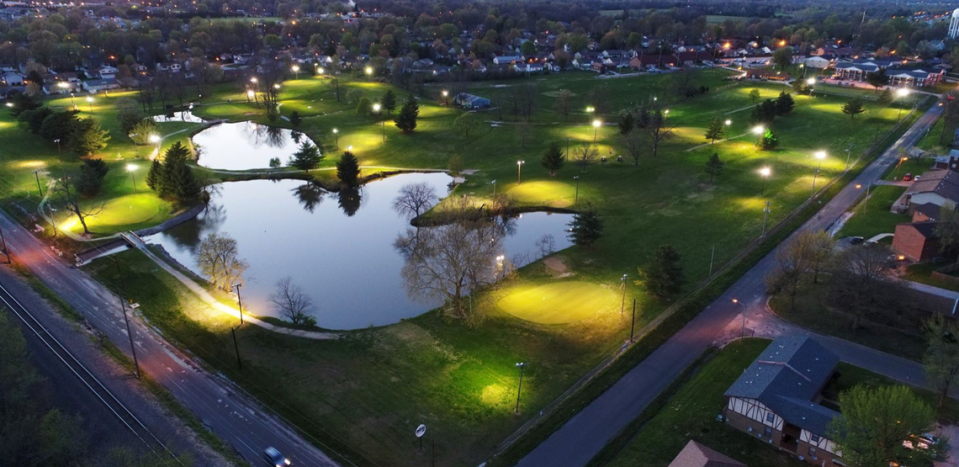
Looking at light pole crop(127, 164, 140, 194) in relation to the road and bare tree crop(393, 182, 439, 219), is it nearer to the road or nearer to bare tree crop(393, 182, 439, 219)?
the road

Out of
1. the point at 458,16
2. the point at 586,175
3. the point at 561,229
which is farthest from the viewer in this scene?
the point at 458,16

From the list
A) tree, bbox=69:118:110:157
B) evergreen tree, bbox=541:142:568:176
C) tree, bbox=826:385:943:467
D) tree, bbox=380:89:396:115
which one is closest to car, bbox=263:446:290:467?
tree, bbox=826:385:943:467

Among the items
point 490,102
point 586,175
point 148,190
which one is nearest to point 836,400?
point 586,175

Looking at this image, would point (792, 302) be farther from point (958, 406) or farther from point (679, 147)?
point (679, 147)

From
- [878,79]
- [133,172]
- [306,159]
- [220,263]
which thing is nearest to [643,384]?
[220,263]

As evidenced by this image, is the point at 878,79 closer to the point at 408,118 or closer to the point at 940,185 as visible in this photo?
the point at 940,185

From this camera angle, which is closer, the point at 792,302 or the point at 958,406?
the point at 958,406
